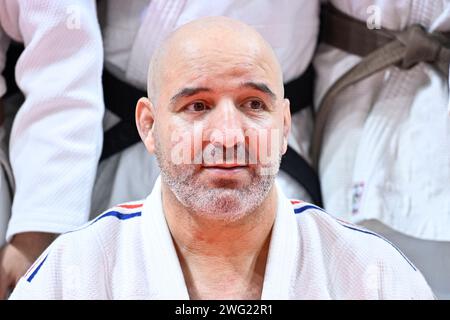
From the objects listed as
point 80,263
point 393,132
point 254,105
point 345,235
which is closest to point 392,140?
point 393,132

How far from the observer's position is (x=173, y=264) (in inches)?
43.1

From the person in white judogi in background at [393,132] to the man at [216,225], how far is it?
0.24m

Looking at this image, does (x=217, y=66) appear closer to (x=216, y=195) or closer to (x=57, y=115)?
(x=216, y=195)

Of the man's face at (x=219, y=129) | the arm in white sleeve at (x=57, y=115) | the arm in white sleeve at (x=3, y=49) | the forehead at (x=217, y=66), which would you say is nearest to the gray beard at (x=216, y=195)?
the man's face at (x=219, y=129)

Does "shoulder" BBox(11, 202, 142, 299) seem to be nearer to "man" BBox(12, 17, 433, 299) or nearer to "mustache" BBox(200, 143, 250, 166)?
"man" BBox(12, 17, 433, 299)

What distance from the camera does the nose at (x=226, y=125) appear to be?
1.03 meters

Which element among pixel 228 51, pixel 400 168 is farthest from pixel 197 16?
pixel 400 168

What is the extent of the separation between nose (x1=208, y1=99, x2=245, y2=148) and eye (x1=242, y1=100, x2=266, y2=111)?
0.02 meters

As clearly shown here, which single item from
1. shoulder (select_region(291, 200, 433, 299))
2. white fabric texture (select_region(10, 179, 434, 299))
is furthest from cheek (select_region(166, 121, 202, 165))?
shoulder (select_region(291, 200, 433, 299))

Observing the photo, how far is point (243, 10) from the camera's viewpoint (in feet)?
4.56

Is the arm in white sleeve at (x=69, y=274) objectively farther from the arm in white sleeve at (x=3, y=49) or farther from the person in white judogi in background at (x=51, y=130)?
the arm in white sleeve at (x=3, y=49)

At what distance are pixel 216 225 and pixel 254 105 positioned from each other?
0.61ft
